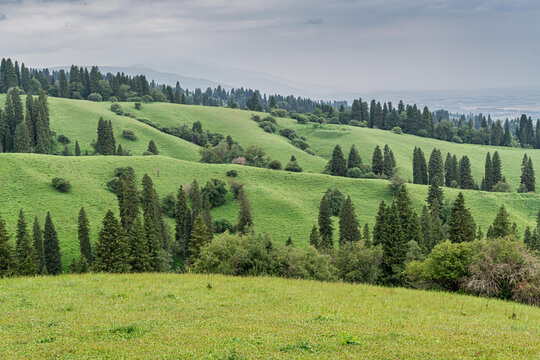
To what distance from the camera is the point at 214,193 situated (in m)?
117

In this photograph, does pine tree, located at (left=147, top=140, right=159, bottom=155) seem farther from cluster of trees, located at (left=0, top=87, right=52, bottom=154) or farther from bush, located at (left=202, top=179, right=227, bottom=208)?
bush, located at (left=202, top=179, right=227, bottom=208)

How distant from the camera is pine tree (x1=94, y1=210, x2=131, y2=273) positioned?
60.6 metres

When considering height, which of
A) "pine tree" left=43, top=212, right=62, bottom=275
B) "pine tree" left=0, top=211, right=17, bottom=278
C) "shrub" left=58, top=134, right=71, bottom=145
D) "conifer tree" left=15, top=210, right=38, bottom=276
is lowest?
"pine tree" left=43, top=212, right=62, bottom=275

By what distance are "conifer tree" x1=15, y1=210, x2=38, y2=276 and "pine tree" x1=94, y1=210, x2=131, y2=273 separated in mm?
9465

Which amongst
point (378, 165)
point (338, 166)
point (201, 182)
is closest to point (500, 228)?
point (201, 182)

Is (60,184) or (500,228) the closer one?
(500,228)

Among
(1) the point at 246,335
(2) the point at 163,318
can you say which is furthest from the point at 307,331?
(2) the point at 163,318

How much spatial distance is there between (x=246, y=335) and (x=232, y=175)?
384ft

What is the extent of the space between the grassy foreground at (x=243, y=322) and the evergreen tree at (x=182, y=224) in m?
68.2

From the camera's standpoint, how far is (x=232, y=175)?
132 metres

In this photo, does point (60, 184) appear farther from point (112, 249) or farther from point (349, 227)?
point (349, 227)

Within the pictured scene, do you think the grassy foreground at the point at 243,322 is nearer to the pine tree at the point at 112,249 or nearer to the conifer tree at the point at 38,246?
the pine tree at the point at 112,249

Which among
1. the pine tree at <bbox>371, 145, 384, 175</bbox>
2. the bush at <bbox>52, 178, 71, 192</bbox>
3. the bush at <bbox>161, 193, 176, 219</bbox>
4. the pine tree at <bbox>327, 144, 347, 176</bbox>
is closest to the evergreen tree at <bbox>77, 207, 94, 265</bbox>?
the bush at <bbox>52, 178, 71, 192</bbox>

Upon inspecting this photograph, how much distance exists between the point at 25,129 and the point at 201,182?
74.0m
